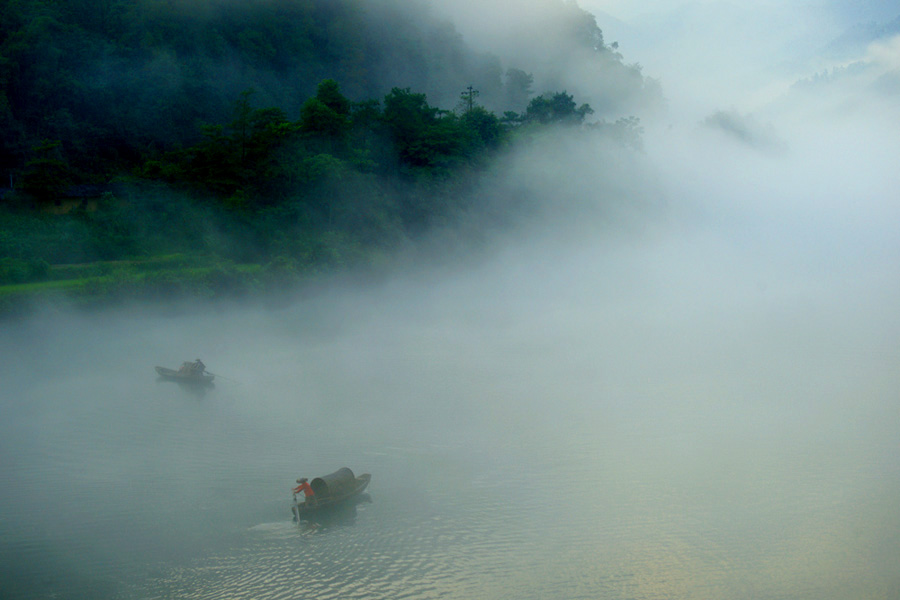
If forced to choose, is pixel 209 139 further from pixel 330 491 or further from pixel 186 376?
pixel 330 491

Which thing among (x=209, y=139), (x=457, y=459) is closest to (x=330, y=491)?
(x=457, y=459)

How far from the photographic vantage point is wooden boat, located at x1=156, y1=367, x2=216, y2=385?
10633mm

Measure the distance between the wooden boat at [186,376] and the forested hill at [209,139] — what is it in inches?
229

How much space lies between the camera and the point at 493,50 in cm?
4584

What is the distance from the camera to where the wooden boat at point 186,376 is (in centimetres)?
1063

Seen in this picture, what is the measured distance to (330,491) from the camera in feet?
22.4

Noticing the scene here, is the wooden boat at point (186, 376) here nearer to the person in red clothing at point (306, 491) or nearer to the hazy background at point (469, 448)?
the hazy background at point (469, 448)

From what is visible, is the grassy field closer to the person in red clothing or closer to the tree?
the person in red clothing

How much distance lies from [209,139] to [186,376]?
607 inches

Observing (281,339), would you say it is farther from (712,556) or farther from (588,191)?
(588,191)

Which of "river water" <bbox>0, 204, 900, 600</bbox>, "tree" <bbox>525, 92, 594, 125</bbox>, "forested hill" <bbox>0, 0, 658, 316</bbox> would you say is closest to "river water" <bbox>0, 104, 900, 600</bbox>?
"river water" <bbox>0, 204, 900, 600</bbox>

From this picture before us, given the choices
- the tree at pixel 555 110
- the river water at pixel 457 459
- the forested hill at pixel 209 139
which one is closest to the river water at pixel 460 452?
the river water at pixel 457 459

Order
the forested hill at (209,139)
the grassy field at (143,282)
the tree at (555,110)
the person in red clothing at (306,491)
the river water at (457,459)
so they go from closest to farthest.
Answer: the river water at (457,459)
the person in red clothing at (306,491)
the grassy field at (143,282)
the forested hill at (209,139)
the tree at (555,110)

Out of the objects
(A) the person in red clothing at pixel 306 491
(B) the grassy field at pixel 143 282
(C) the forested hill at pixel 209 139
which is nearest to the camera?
(A) the person in red clothing at pixel 306 491
